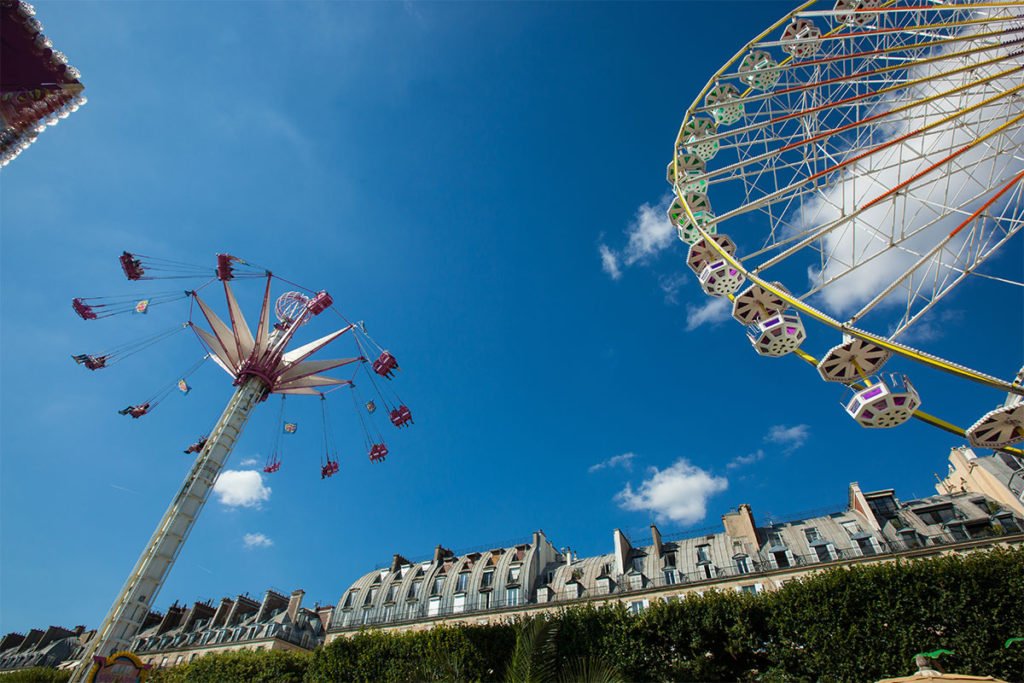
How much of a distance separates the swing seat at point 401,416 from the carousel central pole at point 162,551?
9873 millimetres

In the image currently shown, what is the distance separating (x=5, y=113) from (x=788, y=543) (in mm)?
45832

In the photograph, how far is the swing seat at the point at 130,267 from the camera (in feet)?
115

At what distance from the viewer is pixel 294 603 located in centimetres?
5403

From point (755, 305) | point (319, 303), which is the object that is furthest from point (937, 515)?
point (319, 303)

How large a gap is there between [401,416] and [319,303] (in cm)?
914

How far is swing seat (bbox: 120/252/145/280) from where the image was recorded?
1378 inches

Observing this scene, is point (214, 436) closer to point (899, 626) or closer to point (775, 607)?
point (775, 607)

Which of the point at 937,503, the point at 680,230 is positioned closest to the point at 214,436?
the point at 680,230

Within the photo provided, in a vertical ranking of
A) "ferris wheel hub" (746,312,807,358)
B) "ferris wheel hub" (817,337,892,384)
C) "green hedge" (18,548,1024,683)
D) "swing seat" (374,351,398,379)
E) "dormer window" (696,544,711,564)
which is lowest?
"green hedge" (18,548,1024,683)

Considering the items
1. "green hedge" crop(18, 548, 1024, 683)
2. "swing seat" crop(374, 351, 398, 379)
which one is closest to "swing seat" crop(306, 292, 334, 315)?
"swing seat" crop(374, 351, 398, 379)

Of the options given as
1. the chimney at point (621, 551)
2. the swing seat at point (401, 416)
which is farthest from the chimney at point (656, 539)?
the swing seat at point (401, 416)

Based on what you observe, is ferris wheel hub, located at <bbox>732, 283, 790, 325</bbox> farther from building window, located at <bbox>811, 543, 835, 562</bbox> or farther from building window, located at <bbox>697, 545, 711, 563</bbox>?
building window, located at <bbox>697, 545, 711, 563</bbox>

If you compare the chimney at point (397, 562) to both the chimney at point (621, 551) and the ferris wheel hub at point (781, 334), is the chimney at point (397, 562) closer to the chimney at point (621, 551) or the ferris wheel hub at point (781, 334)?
the chimney at point (621, 551)

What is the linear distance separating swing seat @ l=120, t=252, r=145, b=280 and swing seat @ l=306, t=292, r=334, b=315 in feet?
31.7
